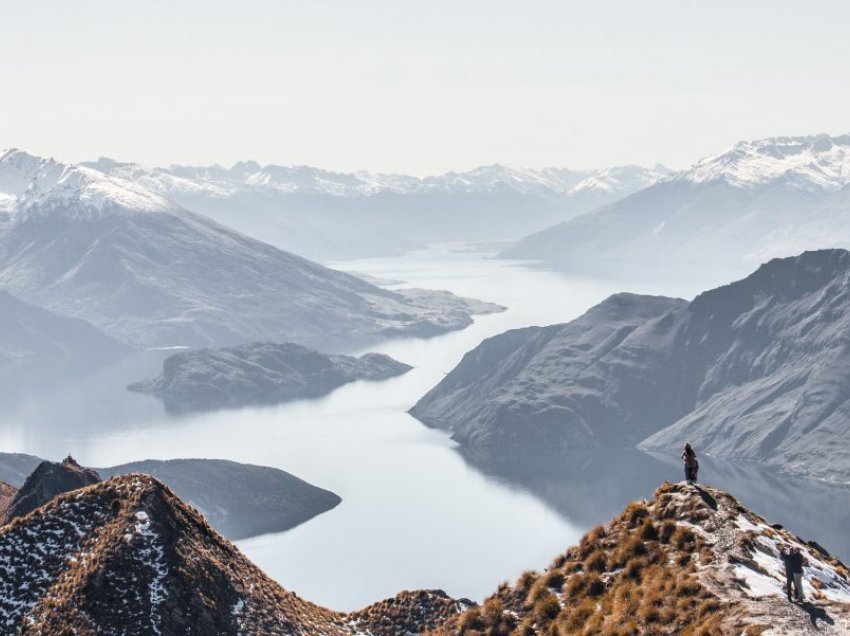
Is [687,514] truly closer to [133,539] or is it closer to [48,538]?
[133,539]

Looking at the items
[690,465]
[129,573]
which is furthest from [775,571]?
[129,573]

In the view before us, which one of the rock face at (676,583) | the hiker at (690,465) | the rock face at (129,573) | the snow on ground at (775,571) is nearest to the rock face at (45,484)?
the rock face at (129,573)

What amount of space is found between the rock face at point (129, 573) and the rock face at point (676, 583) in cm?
556

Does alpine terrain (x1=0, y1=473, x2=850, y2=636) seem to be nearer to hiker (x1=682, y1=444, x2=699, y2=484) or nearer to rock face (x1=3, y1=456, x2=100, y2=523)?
hiker (x1=682, y1=444, x2=699, y2=484)

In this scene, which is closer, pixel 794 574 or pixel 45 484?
pixel 794 574

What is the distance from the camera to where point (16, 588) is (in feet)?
114

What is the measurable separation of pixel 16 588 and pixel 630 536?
49.2 ft

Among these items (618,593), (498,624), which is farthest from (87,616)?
(618,593)

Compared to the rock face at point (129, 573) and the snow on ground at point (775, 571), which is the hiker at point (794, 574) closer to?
the snow on ground at point (775, 571)

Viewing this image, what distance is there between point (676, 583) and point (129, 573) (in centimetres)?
1306

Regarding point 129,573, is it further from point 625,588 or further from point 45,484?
point 45,484

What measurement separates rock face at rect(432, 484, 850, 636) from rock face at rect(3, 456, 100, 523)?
6765cm

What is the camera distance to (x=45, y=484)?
106562 mm

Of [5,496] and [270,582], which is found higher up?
[270,582]
